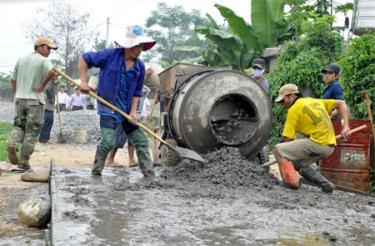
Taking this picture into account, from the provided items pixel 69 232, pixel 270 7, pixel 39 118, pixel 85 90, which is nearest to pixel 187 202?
pixel 69 232

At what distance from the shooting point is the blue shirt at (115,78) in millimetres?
6320

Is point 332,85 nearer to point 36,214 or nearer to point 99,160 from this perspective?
point 99,160

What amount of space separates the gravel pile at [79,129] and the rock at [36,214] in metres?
10.5

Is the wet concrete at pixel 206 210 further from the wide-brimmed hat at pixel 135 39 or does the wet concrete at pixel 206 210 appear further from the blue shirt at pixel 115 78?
the wide-brimmed hat at pixel 135 39

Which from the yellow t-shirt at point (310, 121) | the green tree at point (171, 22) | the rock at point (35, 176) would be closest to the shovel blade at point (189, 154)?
the yellow t-shirt at point (310, 121)

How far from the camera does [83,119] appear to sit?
17.2 m

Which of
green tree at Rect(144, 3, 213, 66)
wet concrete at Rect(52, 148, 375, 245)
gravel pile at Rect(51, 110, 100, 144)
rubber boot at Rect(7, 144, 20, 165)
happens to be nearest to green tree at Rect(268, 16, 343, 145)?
gravel pile at Rect(51, 110, 100, 144)

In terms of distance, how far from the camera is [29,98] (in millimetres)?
7918

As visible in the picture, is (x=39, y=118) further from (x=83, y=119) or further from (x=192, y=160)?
(x=83, y=119)

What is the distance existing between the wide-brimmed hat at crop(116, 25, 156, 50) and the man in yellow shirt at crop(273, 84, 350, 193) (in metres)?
1.55

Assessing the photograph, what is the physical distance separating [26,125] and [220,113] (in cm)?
279

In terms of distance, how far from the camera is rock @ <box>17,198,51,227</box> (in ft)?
15.8

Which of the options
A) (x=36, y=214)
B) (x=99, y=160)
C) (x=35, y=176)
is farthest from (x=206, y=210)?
(x=35, y=176)

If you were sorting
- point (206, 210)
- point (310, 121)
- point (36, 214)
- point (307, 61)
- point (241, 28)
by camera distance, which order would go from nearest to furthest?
1. point (206, 210)
2. point (36, 214)
3. point (310, 121)
4. point (307, 61)
5. point (241, 28)
